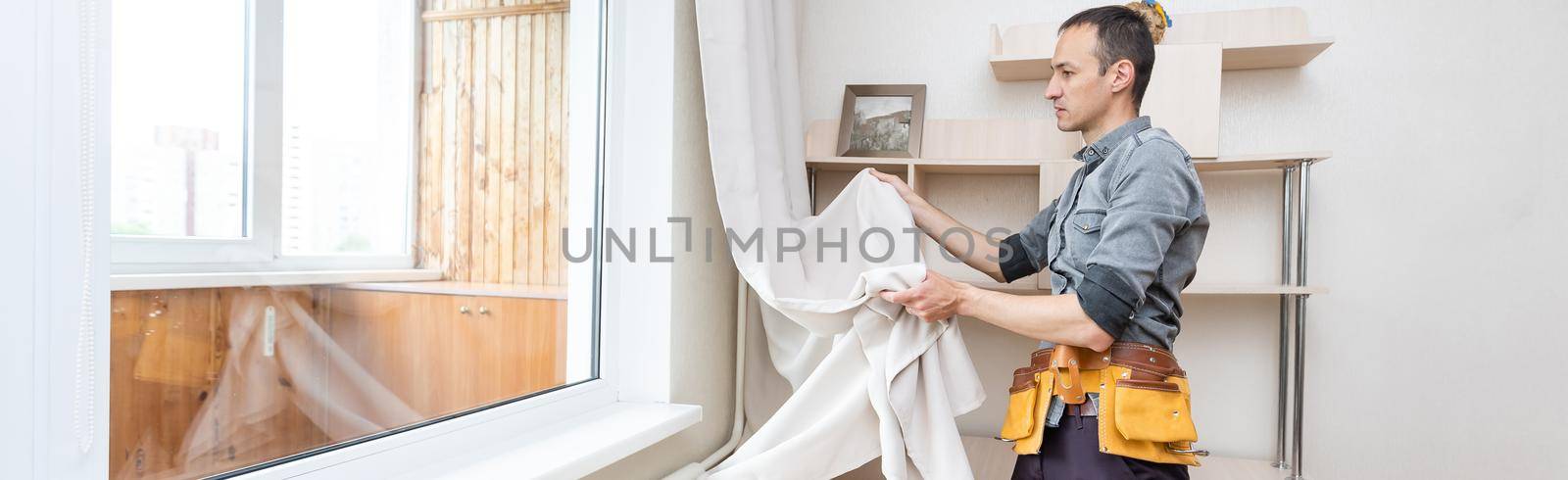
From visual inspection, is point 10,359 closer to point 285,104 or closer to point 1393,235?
point 285,104

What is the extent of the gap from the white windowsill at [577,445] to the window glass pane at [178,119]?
1.40ft

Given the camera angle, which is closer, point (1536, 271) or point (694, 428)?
point (694, 428)

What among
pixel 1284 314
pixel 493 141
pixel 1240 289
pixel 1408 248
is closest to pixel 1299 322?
pixel 1284 314

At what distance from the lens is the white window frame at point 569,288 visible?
675 mm

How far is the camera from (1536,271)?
6.57 feet

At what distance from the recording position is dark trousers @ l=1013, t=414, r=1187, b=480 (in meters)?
1.37

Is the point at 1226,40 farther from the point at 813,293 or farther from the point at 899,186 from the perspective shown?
the point at 813,293

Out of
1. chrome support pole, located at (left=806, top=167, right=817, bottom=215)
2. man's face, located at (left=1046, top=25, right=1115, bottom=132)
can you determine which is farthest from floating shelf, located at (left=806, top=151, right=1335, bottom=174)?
man's face, located at (left=1046, top=25, right=1115, bottom=132)

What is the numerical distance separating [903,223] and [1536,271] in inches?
62.5

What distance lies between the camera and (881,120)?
2.26 m

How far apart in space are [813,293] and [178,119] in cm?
110

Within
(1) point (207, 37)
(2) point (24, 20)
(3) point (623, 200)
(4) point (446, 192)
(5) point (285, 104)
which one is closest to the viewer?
(2) point (24, 20)

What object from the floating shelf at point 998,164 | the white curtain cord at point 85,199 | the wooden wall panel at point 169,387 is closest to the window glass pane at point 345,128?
the wooden wall panel at point 169,387

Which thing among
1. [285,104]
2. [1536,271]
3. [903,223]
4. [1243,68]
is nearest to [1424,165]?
[1536,271]
